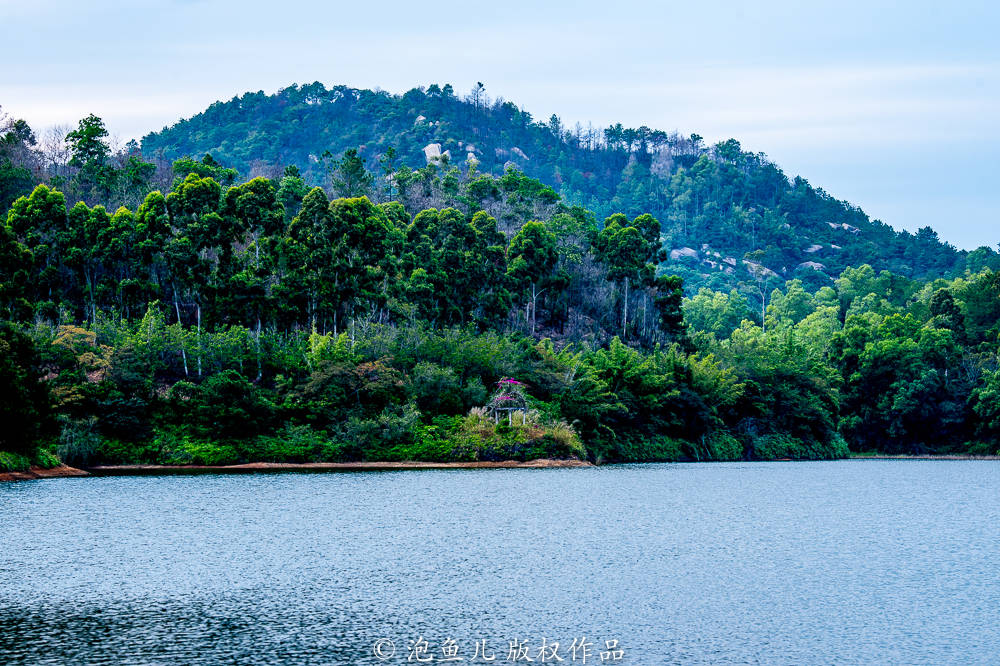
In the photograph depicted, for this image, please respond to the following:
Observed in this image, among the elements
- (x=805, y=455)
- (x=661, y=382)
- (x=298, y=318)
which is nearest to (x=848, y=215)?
(x=805, y=455)

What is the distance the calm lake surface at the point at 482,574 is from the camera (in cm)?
2009

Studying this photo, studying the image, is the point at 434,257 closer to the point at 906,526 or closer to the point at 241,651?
the point at 906,526

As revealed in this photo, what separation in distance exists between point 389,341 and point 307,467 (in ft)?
35.0

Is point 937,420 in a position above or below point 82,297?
below

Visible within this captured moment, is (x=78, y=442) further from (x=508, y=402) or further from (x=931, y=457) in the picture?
(x=931, y=457)

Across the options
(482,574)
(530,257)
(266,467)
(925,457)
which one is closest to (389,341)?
(266,467)

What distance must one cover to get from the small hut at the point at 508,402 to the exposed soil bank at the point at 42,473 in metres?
23.4

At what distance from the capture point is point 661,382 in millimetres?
71688

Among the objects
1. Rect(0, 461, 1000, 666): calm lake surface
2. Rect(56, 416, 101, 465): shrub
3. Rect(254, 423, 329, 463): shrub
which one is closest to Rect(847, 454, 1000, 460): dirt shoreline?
Rect(0, 461, 1000, 666): calm lake surface

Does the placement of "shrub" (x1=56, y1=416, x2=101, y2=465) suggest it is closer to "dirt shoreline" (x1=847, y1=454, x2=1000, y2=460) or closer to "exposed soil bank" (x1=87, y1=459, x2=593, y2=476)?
"exposed soil bank" (x1=87, y1=459, x2=593, y2=476)

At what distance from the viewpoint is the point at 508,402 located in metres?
62.4

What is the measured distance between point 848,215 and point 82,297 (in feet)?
524

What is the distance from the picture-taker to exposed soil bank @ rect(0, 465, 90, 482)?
4812cm

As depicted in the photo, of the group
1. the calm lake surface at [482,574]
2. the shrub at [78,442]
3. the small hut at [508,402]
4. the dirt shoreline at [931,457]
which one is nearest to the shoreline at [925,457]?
the dirt shoreline at [931,457]
